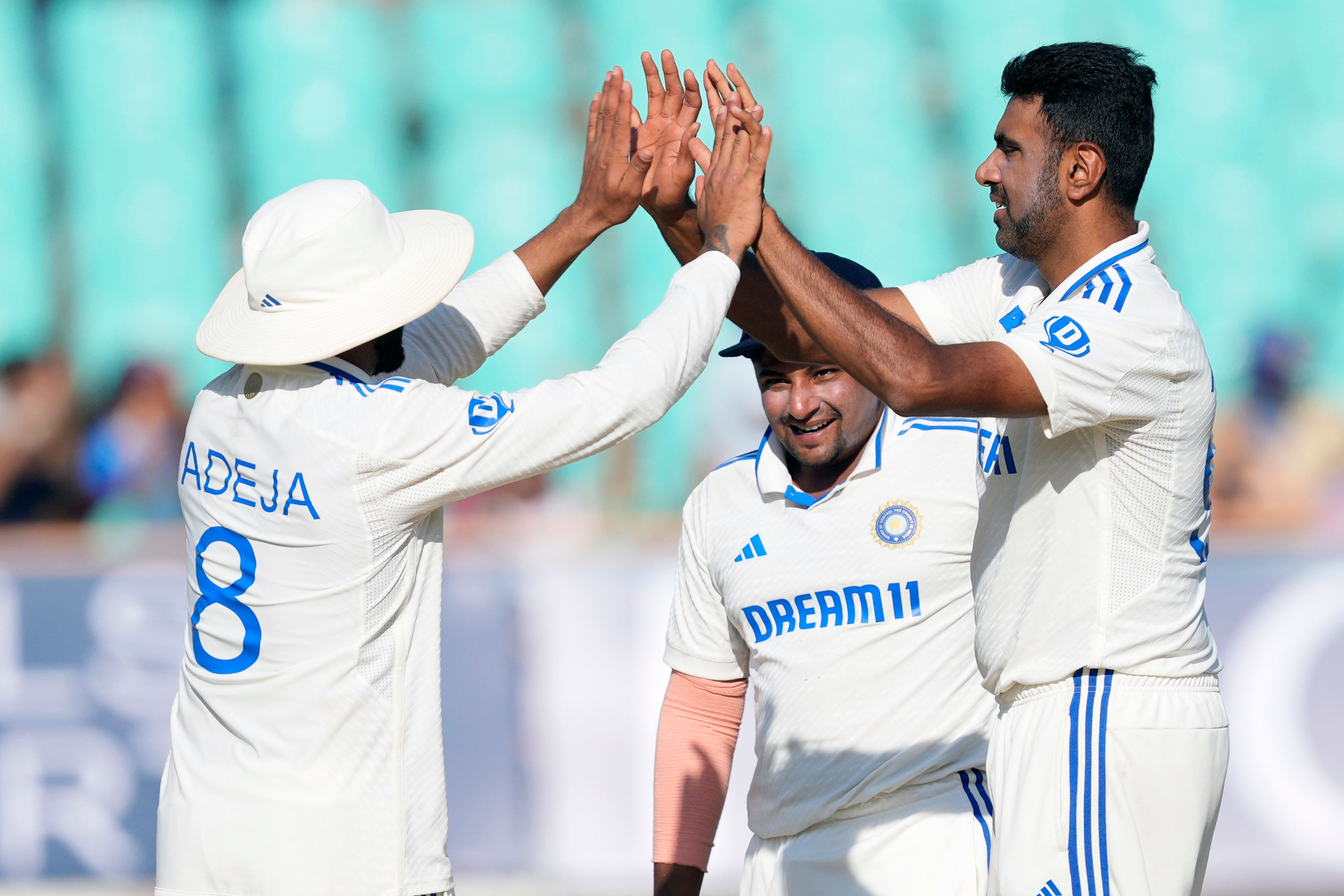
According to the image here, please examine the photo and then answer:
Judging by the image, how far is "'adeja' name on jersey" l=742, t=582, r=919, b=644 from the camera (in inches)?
122

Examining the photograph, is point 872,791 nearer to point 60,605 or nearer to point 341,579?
point 341,579

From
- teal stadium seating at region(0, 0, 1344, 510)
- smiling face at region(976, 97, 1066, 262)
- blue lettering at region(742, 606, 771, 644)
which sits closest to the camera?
smiling face at region(976, 97, 1066, 262)

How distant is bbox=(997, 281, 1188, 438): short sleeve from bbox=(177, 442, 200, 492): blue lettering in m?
1.53

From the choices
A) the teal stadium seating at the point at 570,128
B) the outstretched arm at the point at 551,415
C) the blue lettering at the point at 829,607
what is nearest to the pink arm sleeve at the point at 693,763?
the blue lettering at the point at 829,607

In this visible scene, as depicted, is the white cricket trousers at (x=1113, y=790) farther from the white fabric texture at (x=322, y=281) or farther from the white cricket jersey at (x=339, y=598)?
the white fabric texture at (x=322, y=281)

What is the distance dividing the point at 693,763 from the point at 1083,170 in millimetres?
1601

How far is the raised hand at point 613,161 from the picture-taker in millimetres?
3232

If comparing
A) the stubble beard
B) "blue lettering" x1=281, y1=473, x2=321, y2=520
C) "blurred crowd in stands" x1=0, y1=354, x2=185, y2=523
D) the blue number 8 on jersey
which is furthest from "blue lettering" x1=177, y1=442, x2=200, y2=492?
"blurred crowd in stands" x1=0, y1=354, x2=185, y2=523

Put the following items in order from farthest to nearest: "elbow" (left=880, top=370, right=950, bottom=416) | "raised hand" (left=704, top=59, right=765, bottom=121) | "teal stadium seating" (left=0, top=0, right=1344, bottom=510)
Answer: "teal stadium seating" (left=0, top=0, right=1344, bottom=510) < "raised hand" (left=704, top=59, right=765, bottom=121) < "elbow" (left=880, top=370, right=950, bottom=416)

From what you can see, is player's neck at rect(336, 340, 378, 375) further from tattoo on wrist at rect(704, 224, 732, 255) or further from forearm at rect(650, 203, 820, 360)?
forearm at rect(650, 203, 820, 360)

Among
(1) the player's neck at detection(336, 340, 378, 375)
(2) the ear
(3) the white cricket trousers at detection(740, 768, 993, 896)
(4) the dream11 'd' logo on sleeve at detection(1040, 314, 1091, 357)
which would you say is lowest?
(3) the white cricket trousers at detection(740, 768, 993, 896)

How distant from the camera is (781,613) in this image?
317 cm

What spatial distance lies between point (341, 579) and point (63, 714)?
3.50 m

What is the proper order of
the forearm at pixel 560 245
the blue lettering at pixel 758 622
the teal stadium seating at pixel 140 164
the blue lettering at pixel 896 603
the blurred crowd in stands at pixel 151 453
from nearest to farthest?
1. the blue lettering at pixel 896 603
2. the blue lettering at pixel 758 622
3. the forearm at pixel 560 245
4. the blurred crowd in stands at pixel 151 453
5. the teal stadium seating at pixel 140 164
